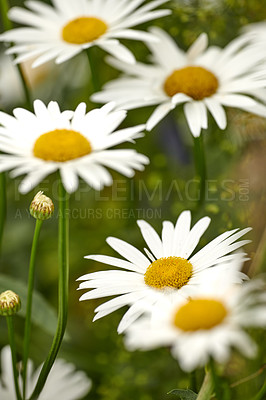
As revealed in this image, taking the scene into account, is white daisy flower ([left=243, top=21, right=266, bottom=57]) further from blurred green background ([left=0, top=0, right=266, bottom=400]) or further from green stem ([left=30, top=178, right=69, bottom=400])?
green stem ([left=30, top=178, right=69, bottom=400])

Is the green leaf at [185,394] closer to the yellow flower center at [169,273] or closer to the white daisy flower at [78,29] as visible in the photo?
the yellow flower center at [169,273]

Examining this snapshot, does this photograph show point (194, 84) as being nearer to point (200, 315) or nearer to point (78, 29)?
point (78, 29)

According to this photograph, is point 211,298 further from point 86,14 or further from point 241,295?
point 86,14

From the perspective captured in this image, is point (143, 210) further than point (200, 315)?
Yes

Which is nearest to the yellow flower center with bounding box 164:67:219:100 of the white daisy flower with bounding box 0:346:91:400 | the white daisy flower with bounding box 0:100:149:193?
the white daisy flower with bounding box 0:100:149:193

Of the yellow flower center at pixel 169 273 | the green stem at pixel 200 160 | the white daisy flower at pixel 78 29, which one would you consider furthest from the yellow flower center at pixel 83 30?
the yellow flower center at pixel 169 273

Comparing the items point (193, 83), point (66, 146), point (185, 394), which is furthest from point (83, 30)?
point (185, 394)

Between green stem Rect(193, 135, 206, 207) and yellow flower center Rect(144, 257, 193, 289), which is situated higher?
green stem Rect(193, 135, 206, 207)
